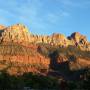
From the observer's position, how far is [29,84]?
190 meters

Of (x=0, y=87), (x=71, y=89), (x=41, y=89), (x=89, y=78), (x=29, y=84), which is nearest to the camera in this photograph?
(x=89, y=78)

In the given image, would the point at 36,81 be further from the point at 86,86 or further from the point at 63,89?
the point at 86,86

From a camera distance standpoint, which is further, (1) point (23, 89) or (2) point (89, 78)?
(1) point (23, 89)

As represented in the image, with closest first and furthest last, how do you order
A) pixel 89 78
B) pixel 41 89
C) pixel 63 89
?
pixel 89 78 < pixel 63 89 < pixel 41 89

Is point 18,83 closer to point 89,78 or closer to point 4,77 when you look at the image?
point 4,77

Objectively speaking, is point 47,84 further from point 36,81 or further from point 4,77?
point 4,77

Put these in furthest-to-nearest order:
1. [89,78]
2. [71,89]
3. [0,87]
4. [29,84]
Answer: [29,84]
[71,89]
[0,87]
[89,78]

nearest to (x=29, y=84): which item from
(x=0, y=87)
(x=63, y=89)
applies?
(x=0, y=87)

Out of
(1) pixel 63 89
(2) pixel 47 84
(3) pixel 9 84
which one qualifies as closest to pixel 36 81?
(2) pixel 47 84

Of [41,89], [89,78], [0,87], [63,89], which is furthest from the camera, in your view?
[41,89]

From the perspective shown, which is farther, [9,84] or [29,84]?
[29,84]

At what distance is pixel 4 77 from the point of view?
164750 millimetres

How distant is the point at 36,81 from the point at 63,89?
8056cm

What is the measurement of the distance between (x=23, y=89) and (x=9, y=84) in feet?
22.8
